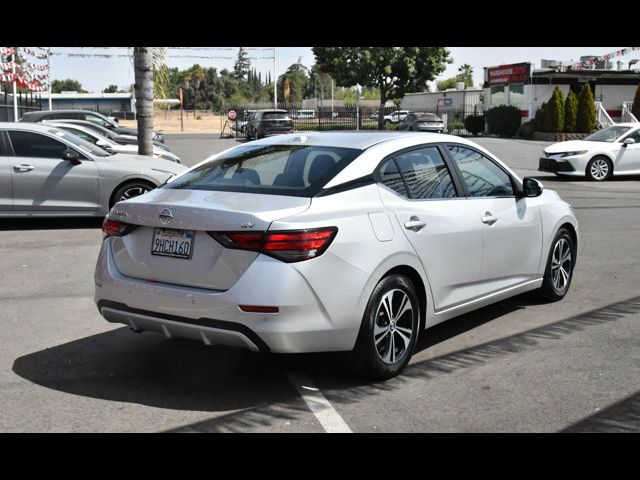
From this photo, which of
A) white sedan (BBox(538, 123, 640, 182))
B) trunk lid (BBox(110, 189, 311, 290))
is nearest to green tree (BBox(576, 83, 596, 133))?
white sedan (BBox(538, 123, 640, 182))

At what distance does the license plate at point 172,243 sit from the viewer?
4863 millimetres

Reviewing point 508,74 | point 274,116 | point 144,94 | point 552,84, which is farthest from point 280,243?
point 508,74

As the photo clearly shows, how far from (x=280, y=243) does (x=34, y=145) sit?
8497 mm

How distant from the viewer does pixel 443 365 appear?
5609 mm

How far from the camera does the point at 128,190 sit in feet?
39.3

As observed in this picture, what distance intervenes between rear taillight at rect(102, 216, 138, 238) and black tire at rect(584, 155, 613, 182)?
1698 centimetres

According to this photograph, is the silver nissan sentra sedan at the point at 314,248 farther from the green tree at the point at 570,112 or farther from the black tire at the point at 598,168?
the green tree at the point at 570,112

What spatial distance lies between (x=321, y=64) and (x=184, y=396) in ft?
194

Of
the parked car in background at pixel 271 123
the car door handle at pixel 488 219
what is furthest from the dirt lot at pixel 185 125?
the car door handle at pixel 488 219

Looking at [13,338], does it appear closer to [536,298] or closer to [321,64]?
[536,298]

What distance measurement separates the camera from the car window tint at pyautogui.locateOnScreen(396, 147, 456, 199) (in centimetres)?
571

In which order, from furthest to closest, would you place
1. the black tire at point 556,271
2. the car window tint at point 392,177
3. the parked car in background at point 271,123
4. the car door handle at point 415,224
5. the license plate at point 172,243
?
the parked car in background at point 271,123, the black tire at point 556,271, the car window tint at point 392,177, the car door handle at point 415,224, the license plate at point 172,243

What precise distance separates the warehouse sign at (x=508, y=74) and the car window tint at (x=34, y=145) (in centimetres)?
3747
